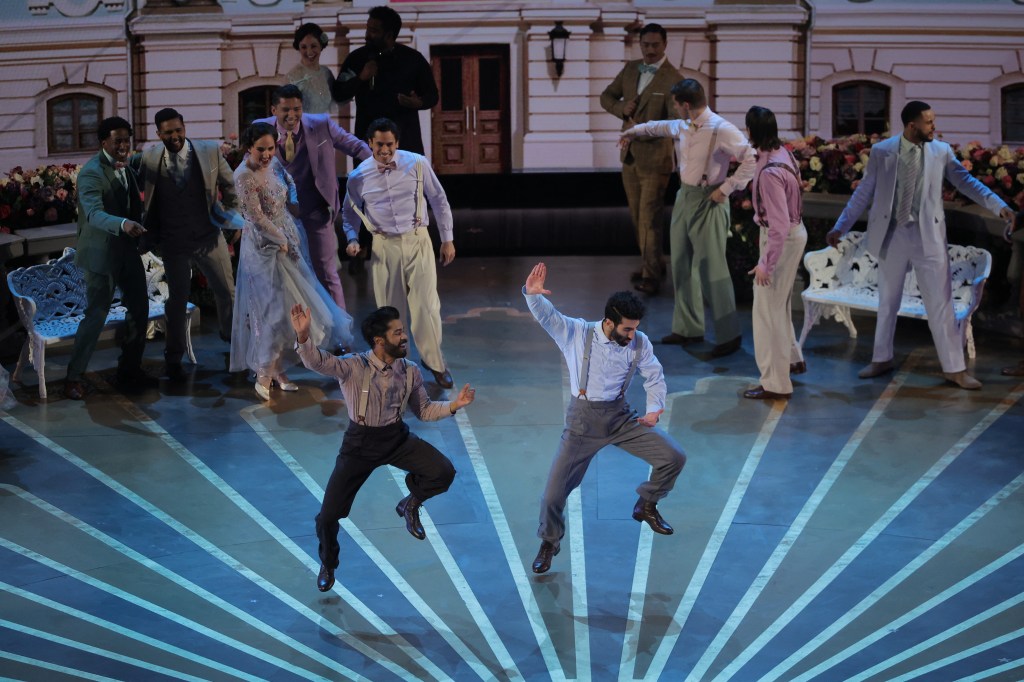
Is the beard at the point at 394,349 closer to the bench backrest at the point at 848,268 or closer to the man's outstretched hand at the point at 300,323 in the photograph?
the man's outstretched hand at the point at 300,323

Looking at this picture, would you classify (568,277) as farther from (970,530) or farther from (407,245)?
(970,530)

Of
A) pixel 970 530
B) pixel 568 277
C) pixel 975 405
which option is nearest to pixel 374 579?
pixel 970 530

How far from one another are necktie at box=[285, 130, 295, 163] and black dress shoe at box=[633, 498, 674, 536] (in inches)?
158

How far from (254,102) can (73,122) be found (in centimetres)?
267

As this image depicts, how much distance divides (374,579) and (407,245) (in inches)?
124

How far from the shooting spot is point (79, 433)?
809 centimetres

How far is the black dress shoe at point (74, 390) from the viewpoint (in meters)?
8.80

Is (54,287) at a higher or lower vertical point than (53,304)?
higher

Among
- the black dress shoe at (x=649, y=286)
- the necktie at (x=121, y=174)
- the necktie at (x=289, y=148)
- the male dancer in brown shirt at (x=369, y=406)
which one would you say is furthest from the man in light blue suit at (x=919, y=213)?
the necktie at (x=121, y=174)

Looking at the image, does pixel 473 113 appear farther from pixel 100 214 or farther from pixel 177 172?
pixel 100 214

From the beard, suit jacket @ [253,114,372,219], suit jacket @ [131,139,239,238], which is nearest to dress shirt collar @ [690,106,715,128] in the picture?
suit jacket @ [253,114,372,219]

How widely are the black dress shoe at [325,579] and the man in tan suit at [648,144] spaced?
626cm

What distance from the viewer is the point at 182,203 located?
28.7 ft

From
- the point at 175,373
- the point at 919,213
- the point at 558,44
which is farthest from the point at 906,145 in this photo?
the point at 558,44
